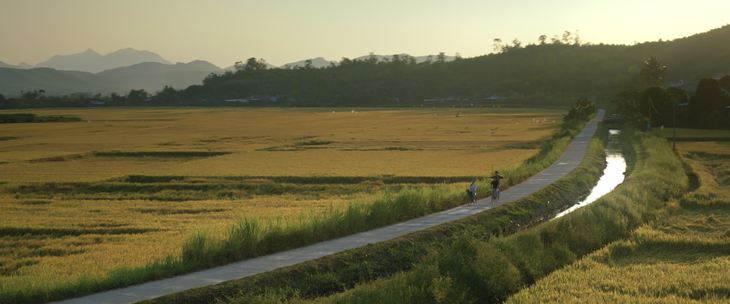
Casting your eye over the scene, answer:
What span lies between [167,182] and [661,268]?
23.2 metres

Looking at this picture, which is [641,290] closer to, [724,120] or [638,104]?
[724,120]

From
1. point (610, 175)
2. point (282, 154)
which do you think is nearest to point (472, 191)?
point (610, 175)

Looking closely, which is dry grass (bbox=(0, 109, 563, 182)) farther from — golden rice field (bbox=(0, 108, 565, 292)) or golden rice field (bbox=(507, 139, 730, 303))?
golden rice field (bbox=(507, 139, 730, 303))

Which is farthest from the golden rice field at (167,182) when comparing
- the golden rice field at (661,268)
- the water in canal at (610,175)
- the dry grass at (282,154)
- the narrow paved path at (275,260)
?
the golden rice field at (661,268)

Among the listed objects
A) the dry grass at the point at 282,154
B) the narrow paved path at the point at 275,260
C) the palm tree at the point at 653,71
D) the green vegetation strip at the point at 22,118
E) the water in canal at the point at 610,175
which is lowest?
the water in canal at the point at 610,175

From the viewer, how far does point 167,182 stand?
2723 cm

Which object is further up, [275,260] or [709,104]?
[709,104]

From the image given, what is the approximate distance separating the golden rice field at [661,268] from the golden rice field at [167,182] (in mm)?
8989

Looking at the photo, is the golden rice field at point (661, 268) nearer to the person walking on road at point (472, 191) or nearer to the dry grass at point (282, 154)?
the person walking on road at point (472, 191)

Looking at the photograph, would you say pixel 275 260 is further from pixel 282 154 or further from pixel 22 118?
pixel 22 118

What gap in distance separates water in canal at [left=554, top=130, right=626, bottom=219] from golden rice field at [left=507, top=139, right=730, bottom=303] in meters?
4.42

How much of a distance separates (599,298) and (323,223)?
23.3 ft

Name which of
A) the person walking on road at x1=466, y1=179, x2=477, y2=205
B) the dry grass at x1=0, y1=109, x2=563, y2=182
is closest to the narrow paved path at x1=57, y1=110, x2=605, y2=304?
the person walking on road at x1=466, y1=179, x2=477, y2=205

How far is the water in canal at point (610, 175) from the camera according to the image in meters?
22.6
